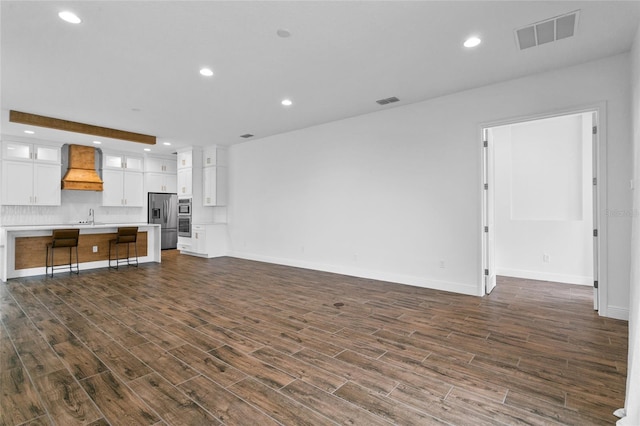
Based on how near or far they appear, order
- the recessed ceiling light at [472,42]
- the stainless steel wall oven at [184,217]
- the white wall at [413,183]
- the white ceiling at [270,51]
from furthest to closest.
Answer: the stainless steel wall oven at [184,217] → the white wall at [413,183] → the recessed ceiling light at [472,42] → the white ceiling at [270,51]

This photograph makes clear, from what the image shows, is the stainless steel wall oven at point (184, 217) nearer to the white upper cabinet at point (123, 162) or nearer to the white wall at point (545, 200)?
the white upper cabinet at point (123, 162)

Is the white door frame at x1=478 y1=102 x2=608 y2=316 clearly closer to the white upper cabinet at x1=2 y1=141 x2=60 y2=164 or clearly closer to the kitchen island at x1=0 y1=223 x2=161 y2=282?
the kitchen island at x1=0 y1=223 x2=161 y2=282

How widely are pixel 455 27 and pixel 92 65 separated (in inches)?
163

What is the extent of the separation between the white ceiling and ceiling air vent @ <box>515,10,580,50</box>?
0.23 ft

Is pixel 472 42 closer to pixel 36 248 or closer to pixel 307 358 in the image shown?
pixel 307 358

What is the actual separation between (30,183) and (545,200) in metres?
11.2

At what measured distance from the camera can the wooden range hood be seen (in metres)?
7.73

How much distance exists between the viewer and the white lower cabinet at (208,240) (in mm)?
8164

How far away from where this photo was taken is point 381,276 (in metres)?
5.38

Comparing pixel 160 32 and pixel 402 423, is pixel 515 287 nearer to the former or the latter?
pixel 402 423

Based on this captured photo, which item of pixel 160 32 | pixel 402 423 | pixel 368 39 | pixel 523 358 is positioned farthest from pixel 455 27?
pixel 402 423

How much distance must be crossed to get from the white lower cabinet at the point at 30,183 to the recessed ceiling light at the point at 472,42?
9381 millimetres

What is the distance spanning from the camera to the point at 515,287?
16.2ft

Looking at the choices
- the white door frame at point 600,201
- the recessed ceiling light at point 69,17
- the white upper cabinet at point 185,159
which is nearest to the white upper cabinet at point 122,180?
the white upper cabinet at point 185,159
